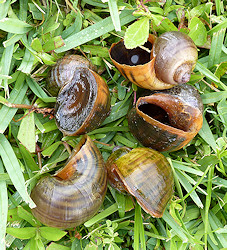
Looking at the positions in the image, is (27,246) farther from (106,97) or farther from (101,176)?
(106,97)

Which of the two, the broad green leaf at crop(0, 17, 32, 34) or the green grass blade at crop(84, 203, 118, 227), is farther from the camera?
the green grass blade at crop(84, 203, 118, 227)

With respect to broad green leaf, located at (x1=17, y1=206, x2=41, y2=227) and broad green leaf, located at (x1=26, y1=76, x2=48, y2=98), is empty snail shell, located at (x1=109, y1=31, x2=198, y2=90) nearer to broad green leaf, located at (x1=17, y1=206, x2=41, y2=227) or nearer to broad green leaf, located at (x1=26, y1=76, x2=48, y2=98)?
broad green leaf, located at (x1=26, y1=76, x2=48, y2=98)

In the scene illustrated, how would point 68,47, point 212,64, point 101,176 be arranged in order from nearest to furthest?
point 101,176 < point 68,47 < point 212,64

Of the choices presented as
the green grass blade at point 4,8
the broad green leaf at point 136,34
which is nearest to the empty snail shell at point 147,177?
the broad green leaf at point 136,34

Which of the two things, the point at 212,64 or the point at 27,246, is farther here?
the point at 212,64

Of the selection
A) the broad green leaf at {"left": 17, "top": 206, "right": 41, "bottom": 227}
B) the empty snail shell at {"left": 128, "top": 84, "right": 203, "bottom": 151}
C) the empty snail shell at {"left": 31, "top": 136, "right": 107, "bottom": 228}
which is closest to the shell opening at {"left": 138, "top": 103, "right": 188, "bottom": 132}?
the empty snail shell at {"left": 128, "top": 84, "right": 203, "bottom": 151}

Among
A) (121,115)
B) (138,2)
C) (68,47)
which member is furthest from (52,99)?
(138,2)

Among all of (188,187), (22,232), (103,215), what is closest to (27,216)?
(22,232)
